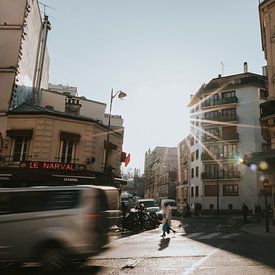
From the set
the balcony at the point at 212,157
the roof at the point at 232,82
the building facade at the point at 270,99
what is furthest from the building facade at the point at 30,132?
the roof at the point at 232,82

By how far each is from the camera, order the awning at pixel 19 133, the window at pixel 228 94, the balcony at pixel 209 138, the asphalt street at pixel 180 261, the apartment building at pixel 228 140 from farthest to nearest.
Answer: the window at pixel 228 94
the balcony at pixel 209 138
the apartment building at pixel 228 140
the awning at pixel 19 133
the asphalt street at pixel 180 261

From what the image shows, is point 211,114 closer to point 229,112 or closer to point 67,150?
point 229,112

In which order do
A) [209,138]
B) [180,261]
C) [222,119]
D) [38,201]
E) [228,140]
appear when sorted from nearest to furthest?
[38,201]
[180,261]
[228,140]
[222,119]
[209,138]

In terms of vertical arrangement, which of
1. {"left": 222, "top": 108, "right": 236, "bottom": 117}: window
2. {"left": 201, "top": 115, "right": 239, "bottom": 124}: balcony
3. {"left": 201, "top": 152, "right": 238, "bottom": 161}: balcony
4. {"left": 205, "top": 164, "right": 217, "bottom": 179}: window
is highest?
{"left": 222, "top": 108, "right": 236, "bottom": 117}: window

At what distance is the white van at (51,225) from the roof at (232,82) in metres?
48.3

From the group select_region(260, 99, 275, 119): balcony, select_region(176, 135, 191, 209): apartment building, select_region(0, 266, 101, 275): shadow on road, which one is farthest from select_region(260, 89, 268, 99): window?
select_region(0, 266, 101, 275): shadow on road

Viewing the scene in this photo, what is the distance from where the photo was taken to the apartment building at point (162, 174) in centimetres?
7988

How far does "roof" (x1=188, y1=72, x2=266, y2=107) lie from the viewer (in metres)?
51.2

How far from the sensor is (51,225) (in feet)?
24.9

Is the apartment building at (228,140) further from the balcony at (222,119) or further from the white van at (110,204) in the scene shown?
the white van at (110,204)

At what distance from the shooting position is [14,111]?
21.6 meters

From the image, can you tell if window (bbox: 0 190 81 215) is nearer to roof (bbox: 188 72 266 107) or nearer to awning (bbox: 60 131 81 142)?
awning (bbox: 60 131 81 142)

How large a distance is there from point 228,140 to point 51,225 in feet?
154

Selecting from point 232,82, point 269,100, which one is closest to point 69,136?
point 269,100
